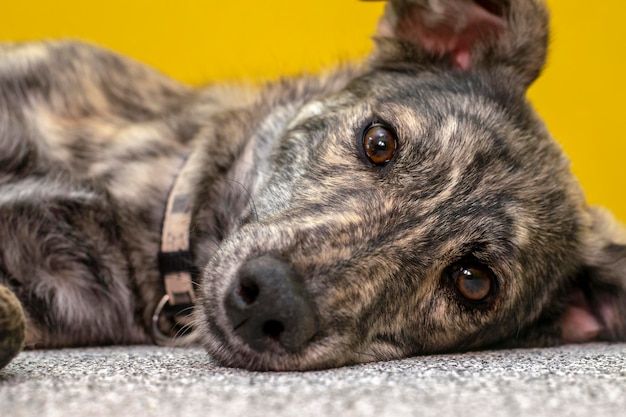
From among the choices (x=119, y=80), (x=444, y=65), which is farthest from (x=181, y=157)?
(x=444, y=65)

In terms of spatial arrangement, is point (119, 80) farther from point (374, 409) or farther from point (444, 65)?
point (374, 409)

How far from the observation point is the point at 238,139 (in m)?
2.77

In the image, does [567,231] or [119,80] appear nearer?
[567,231]

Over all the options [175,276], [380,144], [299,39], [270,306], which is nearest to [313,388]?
[270,306]

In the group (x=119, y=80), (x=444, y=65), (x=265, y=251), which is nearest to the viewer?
(x=265, y=251)

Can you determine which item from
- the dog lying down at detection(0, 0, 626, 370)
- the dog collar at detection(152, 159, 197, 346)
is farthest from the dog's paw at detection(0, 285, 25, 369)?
the dog collar at detection(152, 159, 197, 346)

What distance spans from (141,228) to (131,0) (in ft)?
8.05

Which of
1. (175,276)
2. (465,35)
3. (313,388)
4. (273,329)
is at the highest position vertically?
(465,35)

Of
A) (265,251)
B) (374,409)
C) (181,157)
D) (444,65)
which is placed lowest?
Answer: (374,409)

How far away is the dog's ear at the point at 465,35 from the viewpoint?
8.77 feet

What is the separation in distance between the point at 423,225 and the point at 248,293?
1.94ft

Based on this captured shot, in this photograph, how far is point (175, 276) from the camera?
8.20 feet

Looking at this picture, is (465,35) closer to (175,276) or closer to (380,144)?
(380,144)

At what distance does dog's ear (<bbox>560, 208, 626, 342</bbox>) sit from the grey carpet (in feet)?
2.31
